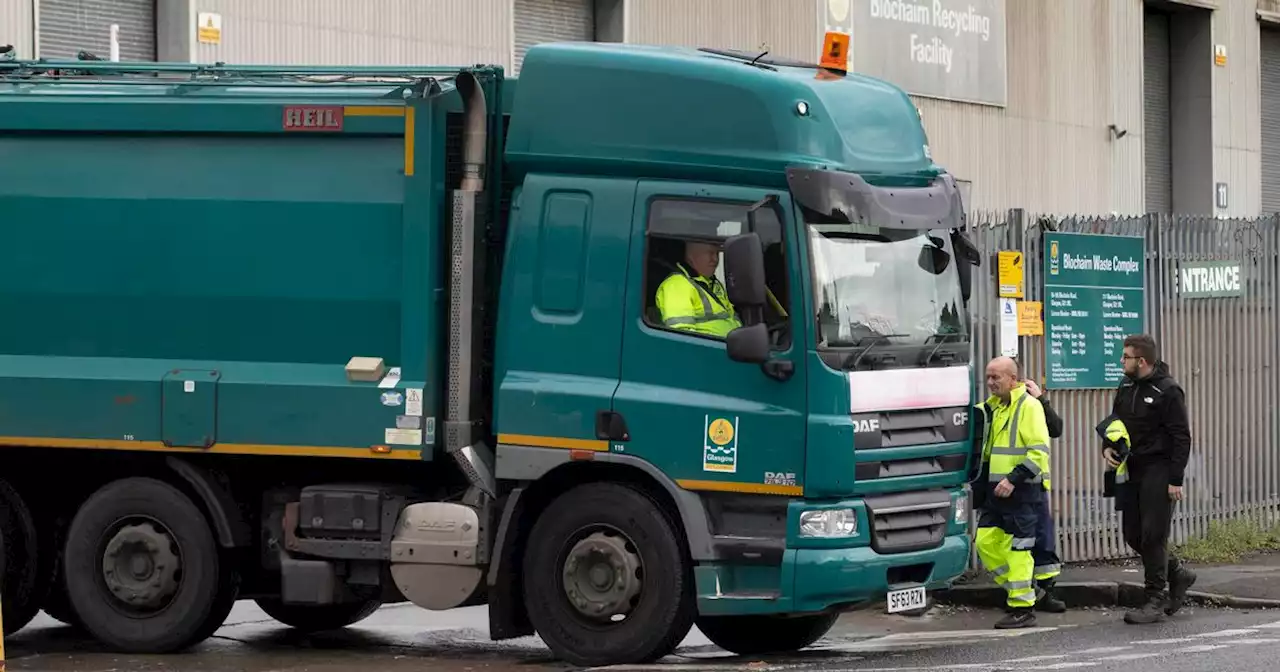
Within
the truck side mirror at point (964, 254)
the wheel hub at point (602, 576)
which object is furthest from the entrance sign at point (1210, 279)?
the wheel hub at point (602, 576)

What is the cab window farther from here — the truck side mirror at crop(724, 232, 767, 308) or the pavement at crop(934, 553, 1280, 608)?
the pavement at crop(934, 553, 1280, 608)

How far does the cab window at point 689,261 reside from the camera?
421 inches

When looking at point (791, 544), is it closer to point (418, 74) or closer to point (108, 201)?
point (418, 74)

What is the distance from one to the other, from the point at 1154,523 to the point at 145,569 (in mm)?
6154

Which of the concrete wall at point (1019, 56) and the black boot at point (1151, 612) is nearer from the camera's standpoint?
the black boot at point (1151, 612)

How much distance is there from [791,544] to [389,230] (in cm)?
270

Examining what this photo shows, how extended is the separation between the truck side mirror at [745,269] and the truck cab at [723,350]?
0.01 m

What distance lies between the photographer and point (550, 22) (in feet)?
72.9

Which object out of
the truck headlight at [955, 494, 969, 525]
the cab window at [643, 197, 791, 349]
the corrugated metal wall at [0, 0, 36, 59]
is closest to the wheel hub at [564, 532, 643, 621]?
the cab window at [643, 197, 791, 349]

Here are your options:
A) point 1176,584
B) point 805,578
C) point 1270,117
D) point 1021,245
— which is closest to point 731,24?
point 1021,245

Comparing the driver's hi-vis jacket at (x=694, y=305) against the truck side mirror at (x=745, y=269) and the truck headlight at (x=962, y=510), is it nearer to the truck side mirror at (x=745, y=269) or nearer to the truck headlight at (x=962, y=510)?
the truck side mirror at (x=745, y=269)

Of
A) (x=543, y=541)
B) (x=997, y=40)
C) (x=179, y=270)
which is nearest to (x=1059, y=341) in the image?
(x=543, y=541)

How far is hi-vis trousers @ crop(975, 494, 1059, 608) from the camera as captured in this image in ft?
42.6

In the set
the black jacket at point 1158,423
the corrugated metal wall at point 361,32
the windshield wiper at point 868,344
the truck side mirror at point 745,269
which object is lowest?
Result: the black jacket at point 1158,423
